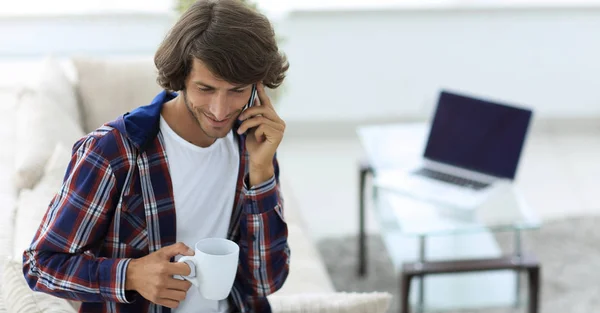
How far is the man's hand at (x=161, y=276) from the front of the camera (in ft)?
4.36

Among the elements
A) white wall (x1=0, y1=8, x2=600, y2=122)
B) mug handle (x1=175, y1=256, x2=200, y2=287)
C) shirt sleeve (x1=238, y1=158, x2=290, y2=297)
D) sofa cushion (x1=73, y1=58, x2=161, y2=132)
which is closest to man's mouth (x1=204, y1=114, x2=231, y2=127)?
shirt sleeve (x1=238, y1=158, x2=290, y2=297)

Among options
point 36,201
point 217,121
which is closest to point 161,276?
point 217,121

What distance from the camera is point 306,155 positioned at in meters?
4.16

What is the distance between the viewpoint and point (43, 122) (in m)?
2.32

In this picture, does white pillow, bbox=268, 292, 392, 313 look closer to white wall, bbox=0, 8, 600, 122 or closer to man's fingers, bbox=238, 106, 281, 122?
man's fingers, bbox=238, 106, 281, 122

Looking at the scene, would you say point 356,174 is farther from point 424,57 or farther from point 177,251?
point 177,251

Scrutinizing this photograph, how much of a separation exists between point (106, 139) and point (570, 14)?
134 inches

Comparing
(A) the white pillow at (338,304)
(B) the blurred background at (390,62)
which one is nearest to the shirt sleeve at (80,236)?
(A) the white pillow at (338,304)

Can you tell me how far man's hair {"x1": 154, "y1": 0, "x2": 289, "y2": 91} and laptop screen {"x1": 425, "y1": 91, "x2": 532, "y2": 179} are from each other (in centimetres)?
148

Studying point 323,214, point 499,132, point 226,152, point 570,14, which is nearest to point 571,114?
point 570,14

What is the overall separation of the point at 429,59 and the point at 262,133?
295 cm

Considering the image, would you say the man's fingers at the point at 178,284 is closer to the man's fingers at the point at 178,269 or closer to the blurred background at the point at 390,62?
the man's fingers at the point at 178,269

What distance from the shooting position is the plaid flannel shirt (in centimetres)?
136

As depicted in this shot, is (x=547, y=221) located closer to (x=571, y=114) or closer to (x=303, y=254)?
(x=571, y=114)
